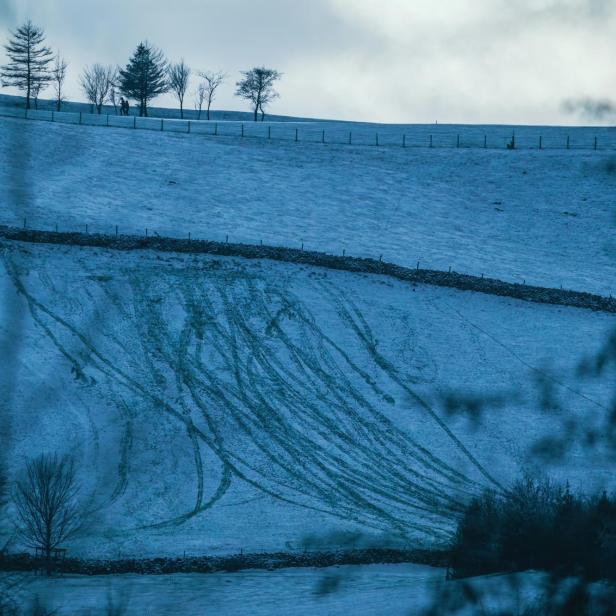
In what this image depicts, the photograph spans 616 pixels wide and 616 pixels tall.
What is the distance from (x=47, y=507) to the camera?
80.8 feet

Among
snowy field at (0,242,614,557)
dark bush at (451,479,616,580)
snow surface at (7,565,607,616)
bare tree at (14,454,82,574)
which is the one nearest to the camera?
dark bush at (451,479,616,580)

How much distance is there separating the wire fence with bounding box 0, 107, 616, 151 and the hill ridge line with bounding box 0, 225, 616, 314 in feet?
89.7

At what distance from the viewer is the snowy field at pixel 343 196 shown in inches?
1994

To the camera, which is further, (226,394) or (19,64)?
(19,64)

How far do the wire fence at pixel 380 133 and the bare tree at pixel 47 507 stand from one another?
4649cm

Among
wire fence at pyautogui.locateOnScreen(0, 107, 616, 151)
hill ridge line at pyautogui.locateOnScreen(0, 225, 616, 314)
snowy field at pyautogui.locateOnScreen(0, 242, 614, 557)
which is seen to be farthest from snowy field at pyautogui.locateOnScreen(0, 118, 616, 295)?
snowy field at pyautogui.locateOnScreen(0, 242, 614, 557)

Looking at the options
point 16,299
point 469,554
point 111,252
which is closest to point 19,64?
point 111,252

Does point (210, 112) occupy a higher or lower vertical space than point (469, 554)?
higher

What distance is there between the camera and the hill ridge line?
44.8 meters

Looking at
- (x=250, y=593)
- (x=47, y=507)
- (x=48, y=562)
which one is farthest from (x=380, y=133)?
(x=250, y=593)

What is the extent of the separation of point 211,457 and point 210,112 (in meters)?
76.8

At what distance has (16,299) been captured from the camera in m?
36.5

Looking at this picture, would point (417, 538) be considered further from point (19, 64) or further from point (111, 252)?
point (19, 64)

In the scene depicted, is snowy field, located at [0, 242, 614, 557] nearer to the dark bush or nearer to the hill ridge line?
the hill ridge line
